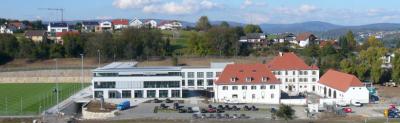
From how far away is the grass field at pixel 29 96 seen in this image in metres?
42.1

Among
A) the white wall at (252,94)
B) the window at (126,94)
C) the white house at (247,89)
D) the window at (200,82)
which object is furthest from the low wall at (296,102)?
the window at (126,94)

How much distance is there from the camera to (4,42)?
237 feet

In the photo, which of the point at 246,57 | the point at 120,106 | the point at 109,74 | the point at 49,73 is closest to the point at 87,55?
the point at 49,73

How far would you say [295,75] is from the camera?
169 ft

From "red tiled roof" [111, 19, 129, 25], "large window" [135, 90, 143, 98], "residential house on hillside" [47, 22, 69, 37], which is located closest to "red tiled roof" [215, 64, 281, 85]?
"large window" [135, 90, 143, 98]

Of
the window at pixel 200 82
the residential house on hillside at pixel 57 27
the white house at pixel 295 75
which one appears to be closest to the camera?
the window at pixel 200 82

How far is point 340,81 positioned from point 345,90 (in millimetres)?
2093

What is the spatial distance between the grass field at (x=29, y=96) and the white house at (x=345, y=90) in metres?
21.6

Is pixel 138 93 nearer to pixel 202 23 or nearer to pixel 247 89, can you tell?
pixel 247 89

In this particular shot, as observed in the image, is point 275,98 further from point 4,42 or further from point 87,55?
point 4,42

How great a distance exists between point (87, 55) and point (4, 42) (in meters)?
10.4

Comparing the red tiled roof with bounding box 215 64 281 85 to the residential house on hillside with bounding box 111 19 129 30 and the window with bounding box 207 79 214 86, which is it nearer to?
the window with bounding box 207 79 214 86

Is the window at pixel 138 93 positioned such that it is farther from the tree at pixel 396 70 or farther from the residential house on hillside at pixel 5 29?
the residential house on hillside at pixel 5 29

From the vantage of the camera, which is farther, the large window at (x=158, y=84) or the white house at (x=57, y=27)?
the white house at (x=57, y=27)
